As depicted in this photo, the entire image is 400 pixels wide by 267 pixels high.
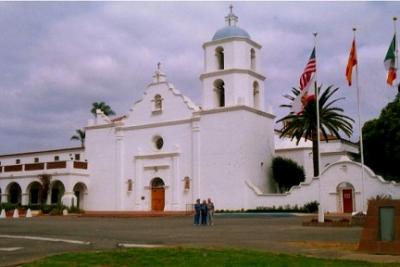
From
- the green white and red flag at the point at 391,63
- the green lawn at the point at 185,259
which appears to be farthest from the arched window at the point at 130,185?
the green lawn at the point at 185,259

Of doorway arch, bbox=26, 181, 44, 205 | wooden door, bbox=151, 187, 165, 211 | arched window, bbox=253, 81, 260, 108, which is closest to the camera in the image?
arched window, bbox=253, 81, 260, 108

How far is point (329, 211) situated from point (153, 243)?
961 inches

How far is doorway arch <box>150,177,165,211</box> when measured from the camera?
45.9 meters

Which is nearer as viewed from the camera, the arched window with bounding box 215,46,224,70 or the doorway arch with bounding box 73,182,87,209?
the arched window with bounding box 215,46,224,70

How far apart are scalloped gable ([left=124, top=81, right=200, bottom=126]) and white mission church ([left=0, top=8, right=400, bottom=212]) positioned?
3.4 inches

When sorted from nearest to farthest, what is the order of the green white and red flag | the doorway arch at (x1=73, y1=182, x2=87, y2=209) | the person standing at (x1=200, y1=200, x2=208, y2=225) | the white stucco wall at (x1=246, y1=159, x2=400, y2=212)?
the green white and red flag < the person standing at (x1=200, y1=200, x2=208, y2=225) < the white stucco wall at (x1=246, y1=159, x2=400, y2=212) < the doorway arch at (x1=73, y1=182, x2=87, y2=209)

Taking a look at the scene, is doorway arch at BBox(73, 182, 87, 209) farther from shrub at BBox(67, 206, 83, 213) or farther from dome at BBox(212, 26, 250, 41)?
dome at BBox(212, 26, 250, 41)

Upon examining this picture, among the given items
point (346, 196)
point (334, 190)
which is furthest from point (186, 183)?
point (346, 196)

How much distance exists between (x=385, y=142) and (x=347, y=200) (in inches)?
237

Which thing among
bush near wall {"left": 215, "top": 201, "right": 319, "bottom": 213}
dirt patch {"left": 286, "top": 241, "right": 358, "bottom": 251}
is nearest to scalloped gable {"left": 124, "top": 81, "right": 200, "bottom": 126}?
bush near wall {"left": 215, "top": 201, "right": 319, "bottom": 213}

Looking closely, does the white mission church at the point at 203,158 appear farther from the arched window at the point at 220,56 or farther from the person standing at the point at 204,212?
the person standing at the point at 204,212

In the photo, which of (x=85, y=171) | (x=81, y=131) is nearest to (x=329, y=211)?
(x=85, y=171)

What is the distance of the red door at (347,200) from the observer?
38.1 metres

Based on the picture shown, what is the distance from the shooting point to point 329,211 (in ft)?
127
